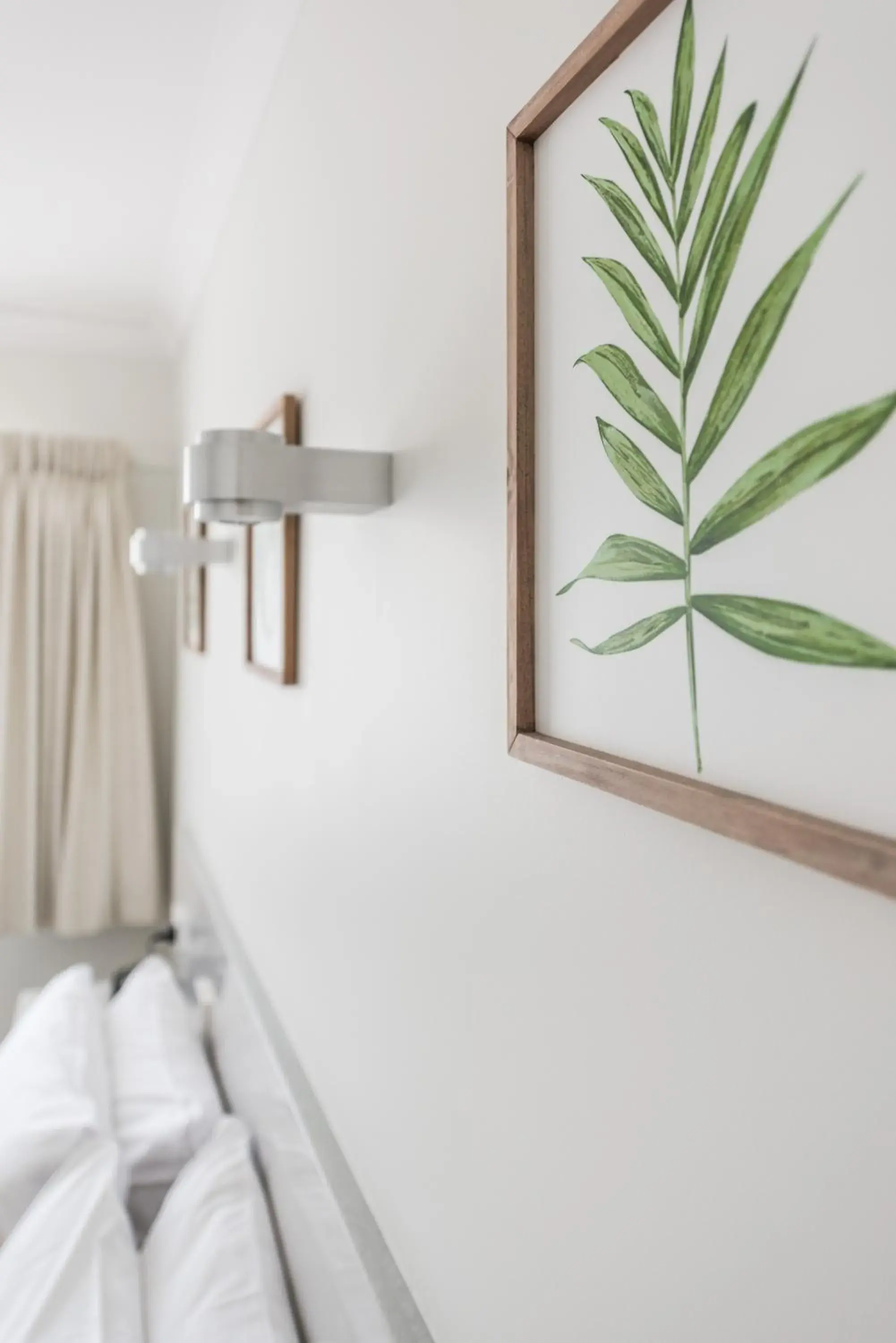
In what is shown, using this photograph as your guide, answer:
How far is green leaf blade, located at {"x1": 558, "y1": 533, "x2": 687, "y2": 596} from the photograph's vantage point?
0.52 metres

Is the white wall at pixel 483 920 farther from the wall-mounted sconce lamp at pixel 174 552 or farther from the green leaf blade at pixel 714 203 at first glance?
the wall-mounted sconce lamp at pixel 174 552

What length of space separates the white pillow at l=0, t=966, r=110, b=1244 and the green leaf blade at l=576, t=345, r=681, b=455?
140cm

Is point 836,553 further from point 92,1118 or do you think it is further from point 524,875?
point 92,1118

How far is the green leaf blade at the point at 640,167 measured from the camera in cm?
52

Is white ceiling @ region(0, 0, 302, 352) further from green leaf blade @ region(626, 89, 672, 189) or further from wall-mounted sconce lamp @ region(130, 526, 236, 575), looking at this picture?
green leaf blade @ region(626, 89, 672, 189)

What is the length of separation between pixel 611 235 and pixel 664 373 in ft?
0.36

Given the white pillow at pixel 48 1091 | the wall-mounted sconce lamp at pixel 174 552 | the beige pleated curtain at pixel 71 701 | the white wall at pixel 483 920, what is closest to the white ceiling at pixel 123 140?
the white wall at pixel 483 920

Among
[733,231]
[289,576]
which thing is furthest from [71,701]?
[733,231]

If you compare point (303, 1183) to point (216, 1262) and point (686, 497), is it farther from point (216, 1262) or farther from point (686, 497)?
point (686, 497)

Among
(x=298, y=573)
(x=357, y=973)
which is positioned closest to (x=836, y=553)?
(x=357, y=973)

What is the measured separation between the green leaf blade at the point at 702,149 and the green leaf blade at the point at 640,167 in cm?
1

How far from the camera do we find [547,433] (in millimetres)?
642

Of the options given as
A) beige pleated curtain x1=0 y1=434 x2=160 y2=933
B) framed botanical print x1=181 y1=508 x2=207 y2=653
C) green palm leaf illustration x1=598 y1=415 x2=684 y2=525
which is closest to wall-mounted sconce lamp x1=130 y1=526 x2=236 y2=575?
framed botanical print x1=181 y1=508 x2=207 y2=653

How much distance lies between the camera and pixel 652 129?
1.72 ft
